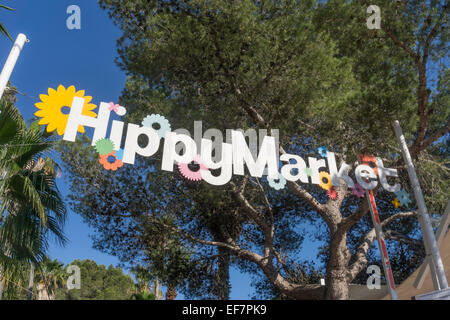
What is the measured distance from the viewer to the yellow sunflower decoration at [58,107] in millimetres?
5641

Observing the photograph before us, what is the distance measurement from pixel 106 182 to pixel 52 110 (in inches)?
209

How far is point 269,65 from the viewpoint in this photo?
828 cm

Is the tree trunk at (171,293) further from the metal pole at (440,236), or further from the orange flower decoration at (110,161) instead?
the metal pole at (440,236)

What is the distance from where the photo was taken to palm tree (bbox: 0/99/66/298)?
5.15 metres

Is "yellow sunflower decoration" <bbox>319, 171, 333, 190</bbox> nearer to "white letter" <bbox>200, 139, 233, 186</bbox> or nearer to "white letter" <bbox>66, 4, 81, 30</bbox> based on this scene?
"white letter" <bbox>200, 139, 233, 186</bbox>

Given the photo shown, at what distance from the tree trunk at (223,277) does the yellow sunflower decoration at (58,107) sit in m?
6.76

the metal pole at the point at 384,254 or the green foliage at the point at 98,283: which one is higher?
the green foliage at the point at 98,283

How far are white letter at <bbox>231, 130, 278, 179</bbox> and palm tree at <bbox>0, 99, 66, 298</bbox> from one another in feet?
9.72

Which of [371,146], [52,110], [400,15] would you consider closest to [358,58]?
[400,15]

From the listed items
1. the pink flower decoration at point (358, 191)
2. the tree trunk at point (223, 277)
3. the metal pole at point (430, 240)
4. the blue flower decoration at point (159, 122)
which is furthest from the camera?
the tree trunk at point (223, 277)

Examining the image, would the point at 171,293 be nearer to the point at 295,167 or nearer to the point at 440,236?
the point at 295,167

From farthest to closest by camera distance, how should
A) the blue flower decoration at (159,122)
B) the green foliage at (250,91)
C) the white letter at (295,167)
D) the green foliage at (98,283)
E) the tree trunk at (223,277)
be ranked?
1. the green foliage at (98,283)
2. the tree trunk at (223,277)
3. the green foliage at (250,91)
4. the white letter at (295,167)
5. the blue flower decoration at (159,122)

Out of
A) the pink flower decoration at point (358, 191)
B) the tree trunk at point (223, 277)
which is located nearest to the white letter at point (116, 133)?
the pink flower decoration at point (358, 191)
